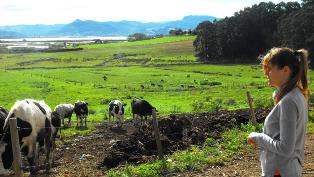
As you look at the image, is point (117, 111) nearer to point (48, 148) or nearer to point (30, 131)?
point (48, 148)

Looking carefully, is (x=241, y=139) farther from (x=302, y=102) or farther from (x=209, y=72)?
(x=209, y=72)

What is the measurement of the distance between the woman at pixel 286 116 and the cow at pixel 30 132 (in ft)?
28.5

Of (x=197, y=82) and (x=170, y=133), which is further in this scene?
(x=197, y=82)

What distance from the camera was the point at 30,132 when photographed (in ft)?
42.5

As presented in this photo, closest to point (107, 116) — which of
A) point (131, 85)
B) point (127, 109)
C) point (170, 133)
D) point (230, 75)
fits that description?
point (127, 109)

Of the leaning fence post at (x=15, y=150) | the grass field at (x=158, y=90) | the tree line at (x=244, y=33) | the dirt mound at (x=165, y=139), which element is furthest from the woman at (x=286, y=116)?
the tree line at (x=244, y=33)

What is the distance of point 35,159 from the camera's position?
1335 centimetres

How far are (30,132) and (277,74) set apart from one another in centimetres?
980

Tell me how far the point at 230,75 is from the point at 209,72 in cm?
540

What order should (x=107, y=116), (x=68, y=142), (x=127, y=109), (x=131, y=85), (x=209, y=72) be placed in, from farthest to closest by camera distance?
1. (x=209, y=72)
2. (x=131, y=85)
3. (x=127, y=109)
4. (x=107, y=116)
5. (x=68, y=142)

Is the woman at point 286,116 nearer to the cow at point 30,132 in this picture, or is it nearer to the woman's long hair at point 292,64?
the woman's long hair at point 292,64

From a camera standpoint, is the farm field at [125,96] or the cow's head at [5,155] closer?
the cow's head at [5,155]

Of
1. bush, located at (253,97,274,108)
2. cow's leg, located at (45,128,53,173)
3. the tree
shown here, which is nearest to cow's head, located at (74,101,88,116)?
bush, located at (253,97,274,108)

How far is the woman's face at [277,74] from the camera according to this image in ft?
14.5
